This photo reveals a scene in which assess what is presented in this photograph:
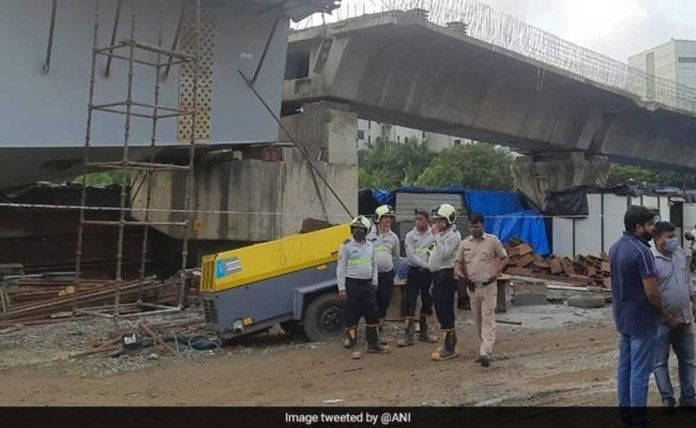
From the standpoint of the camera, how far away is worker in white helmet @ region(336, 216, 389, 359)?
369 inches

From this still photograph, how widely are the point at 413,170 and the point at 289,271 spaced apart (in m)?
59.5

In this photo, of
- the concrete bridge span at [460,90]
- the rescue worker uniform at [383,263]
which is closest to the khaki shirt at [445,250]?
the rescue worker uniform at [383,263]

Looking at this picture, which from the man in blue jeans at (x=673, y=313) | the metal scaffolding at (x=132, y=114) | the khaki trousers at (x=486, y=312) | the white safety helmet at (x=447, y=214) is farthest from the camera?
the metal scaffolding at (x=132, y=114)

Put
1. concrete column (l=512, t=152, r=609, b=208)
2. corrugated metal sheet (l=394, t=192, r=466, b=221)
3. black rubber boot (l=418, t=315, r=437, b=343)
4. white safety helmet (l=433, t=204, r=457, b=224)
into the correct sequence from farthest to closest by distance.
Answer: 1. concrete column (l=512, t=152, r=609, b=208)
2. corrugated metal sheet (l=394, t=192, r=466, b=221)
3. black rubber boot (l=418, t=315, r=437, b=343)
4. white safety helmet (l=433, t=204, r=457, b=224)

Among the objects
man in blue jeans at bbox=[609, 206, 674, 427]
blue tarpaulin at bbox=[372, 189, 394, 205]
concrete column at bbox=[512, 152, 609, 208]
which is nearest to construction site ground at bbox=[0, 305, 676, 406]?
man in blue jeans at bbox=[609, 206, 674, 427]

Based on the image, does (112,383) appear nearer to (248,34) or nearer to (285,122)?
(248,34)

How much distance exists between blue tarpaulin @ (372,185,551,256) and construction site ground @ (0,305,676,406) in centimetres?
1199

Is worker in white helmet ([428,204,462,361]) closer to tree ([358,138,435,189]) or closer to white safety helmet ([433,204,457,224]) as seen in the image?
white safety helmet ([433,204,457,224])

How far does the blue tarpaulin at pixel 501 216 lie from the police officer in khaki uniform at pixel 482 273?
44.7 ft

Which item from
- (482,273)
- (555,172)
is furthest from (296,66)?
(555,172)

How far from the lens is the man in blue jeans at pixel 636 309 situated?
5.75 meters

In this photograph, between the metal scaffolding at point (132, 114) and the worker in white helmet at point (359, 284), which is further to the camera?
the metal scaffolding at point (132, 114)

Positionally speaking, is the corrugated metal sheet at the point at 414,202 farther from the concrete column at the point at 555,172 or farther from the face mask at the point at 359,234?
the face mask at the point at 359,234


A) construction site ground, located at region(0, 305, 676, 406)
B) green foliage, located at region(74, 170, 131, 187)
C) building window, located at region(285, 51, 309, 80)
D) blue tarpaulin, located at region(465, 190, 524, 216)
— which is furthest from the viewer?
blue tarpaulin, located at region(465, 190, 524, 216)
